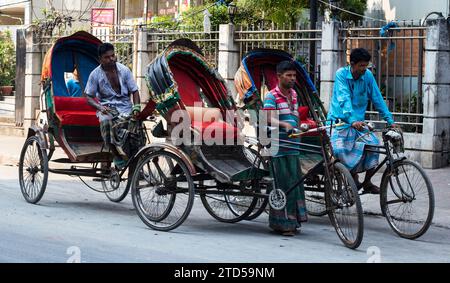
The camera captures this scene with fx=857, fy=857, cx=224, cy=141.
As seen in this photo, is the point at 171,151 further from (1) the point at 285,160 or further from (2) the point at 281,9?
(2) the point at 281,9

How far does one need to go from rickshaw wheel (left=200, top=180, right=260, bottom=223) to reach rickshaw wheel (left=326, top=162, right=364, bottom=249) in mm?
1008

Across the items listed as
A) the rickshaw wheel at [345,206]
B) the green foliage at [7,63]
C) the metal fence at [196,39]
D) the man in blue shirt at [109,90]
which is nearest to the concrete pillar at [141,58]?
the metal fence at [196,39]

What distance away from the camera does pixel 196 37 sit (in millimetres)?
17000

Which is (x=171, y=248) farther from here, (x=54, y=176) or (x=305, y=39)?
(x=305, y=39)

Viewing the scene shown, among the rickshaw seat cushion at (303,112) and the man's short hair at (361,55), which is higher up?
the man's short hair at (361,55)

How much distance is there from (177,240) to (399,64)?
688cm

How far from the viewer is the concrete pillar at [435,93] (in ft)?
43.0

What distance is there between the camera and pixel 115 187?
10.4 metres

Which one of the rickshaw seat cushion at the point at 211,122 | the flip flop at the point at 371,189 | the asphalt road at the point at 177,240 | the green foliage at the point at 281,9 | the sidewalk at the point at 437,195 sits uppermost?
the green foliage at the point at 281,9

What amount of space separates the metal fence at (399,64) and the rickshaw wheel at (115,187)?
14.8 feet

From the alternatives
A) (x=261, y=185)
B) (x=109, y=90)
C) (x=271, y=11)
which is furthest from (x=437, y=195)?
(x=271, y=11)

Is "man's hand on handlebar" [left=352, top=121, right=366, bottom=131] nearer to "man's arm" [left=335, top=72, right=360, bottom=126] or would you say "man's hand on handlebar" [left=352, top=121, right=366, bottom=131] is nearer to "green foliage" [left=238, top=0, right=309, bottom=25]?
"man's arm" [left=335, top=72, right=360, bottom=126]

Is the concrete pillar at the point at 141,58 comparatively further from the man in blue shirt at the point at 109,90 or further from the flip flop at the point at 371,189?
the flip flop at the point at 371,189
